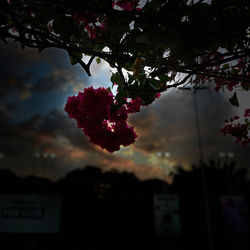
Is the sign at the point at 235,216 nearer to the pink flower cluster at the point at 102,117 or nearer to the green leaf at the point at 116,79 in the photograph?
the pink flower cluster at the point at 102,117

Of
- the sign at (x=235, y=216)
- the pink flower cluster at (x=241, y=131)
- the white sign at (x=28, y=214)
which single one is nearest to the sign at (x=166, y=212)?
the sign at (x=235, y=216)

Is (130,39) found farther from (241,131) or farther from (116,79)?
(241,131)

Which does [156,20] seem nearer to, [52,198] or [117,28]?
[117,28]

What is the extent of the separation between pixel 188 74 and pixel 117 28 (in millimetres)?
607

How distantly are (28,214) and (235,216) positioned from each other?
18420 millimetres

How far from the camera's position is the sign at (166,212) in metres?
19.1

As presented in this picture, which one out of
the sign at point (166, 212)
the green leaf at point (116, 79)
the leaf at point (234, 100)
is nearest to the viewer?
the green leaf at point (116, 79)

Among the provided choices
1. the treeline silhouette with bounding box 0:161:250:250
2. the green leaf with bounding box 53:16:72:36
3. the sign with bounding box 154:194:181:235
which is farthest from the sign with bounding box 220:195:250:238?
the green leaf with bounding box 53:16:72:36

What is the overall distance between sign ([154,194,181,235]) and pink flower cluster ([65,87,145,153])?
17.6 meters

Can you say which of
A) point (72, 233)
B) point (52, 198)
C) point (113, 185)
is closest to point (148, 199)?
point (113, 185)

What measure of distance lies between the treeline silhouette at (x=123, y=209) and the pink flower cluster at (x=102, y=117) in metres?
28.2

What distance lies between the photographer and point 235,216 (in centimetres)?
2366

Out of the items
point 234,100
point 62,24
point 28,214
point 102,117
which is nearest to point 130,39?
point 62,24

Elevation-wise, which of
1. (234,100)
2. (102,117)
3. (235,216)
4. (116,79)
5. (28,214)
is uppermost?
(116,79)
